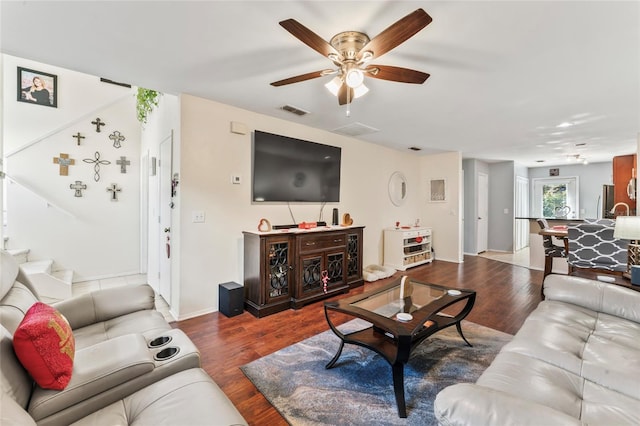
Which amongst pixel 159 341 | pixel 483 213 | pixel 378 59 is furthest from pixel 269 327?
pixel 483 213

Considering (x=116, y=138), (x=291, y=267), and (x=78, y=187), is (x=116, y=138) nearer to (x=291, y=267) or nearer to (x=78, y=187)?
(x=78, y=187)

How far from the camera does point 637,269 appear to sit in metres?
2.29

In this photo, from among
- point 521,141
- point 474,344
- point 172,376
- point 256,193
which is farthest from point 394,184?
point 172,376

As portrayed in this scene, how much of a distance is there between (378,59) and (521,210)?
308 inches

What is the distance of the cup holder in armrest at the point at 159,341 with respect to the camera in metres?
1.51

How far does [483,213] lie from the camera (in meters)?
7.40

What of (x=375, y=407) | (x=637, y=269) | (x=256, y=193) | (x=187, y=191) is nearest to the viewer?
(x=375, y=407)

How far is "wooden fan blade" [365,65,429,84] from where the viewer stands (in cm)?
187

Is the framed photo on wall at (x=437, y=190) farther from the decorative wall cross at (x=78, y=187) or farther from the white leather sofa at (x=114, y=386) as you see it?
the decorative wall cross at (x=78, y=187)

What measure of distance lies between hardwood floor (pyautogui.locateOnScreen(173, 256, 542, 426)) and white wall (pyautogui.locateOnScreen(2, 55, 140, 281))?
9.53ft

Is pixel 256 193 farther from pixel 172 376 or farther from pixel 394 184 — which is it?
pixel 394 184

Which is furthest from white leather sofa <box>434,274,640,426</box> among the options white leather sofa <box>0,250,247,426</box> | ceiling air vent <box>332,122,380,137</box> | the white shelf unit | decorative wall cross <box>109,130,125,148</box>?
decorative wall cross <box>109,130,125,148</box>

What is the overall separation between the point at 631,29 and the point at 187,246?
401cm

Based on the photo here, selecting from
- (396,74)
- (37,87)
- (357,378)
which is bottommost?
(357,378)
